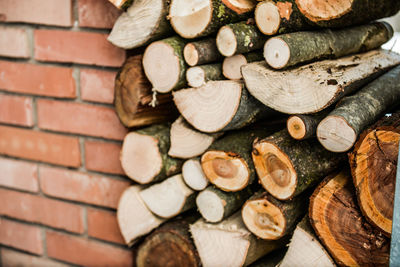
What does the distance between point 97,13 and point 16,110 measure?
54 centimetres

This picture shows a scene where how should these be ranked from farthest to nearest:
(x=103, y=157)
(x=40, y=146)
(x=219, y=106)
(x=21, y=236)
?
(x=21, y=236) < (x=40, y=146) < (x=103, y=157) < (x=219, y=106)

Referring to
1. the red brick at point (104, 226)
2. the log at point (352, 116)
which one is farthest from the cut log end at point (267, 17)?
the red brick at point (104, 226)

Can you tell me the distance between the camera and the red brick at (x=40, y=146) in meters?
1.60

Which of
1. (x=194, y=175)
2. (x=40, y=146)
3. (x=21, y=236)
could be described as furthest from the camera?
(x=21, y=236)

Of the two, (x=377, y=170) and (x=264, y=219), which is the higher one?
(x=377, y=170)

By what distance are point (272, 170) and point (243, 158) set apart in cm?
9

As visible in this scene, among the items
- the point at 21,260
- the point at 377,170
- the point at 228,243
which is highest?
the point at 377,170

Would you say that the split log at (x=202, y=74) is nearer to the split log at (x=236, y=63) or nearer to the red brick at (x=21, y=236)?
the split log at (x=236, y=63)

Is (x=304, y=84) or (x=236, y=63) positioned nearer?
(x=304, y=84)

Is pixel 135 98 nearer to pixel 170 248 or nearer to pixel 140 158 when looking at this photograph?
pixel 140 158

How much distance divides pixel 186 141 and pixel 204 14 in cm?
37

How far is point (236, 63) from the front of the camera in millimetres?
1218

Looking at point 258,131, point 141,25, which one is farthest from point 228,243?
point 141,25

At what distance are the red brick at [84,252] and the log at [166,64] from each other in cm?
67
